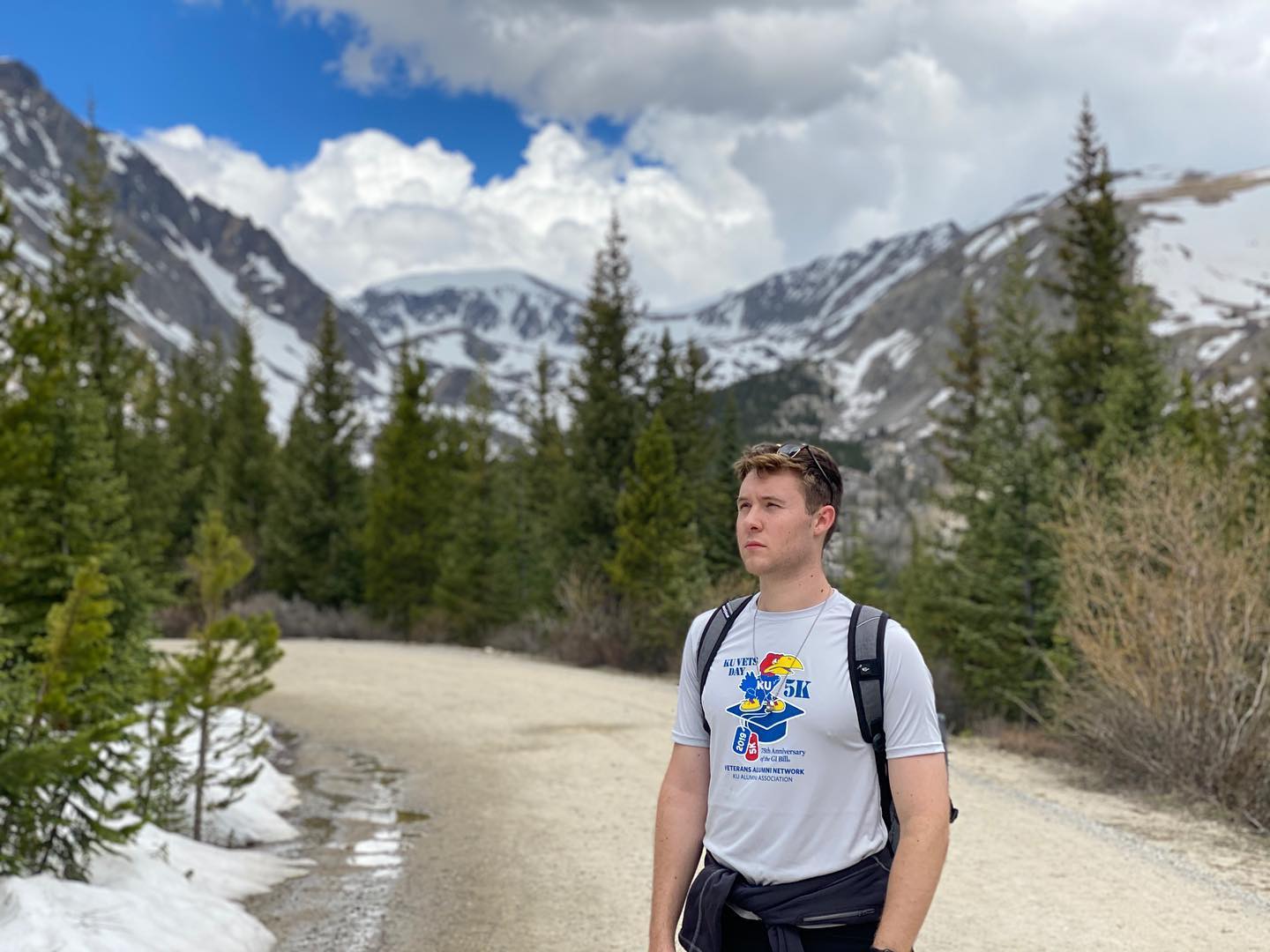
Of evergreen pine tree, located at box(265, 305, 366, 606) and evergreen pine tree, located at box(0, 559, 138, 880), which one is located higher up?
evergreen pine tree, located at box(265, 305, 366, 606)

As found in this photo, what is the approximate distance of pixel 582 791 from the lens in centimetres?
1088

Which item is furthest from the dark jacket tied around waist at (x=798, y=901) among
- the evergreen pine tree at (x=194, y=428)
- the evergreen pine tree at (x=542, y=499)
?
→ the evergreen pine tree at (x=194, y=428)

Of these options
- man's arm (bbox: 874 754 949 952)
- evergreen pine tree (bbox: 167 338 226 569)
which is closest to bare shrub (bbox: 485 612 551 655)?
evergreen pine tree (bbox: 167 338 226 569)

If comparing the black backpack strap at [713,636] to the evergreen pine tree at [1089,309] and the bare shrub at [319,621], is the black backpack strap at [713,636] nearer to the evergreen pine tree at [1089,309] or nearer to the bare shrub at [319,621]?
the evergreen pine tree at [1089,309]

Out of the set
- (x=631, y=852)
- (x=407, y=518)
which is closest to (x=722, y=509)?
(x=407, y=518)

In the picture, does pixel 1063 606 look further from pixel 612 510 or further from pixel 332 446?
pixel 332 446

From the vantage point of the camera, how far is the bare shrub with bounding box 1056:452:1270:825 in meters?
9.55

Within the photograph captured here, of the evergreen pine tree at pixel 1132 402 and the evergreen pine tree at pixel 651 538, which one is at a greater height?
the evergreen pine tree at pixel 1132 402

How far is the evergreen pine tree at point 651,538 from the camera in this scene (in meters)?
23.2

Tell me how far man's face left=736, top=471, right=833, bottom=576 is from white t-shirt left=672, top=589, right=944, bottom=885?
0.14 meters

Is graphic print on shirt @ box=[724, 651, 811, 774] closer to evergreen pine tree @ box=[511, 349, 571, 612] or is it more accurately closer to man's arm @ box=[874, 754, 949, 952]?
man's arm @ box=[874, 754, 949, 952]

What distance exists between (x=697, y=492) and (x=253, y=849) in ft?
67.8

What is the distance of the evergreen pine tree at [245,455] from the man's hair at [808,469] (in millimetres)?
39414

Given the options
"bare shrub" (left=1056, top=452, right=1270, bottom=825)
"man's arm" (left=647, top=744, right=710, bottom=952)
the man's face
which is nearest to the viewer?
the man's face
